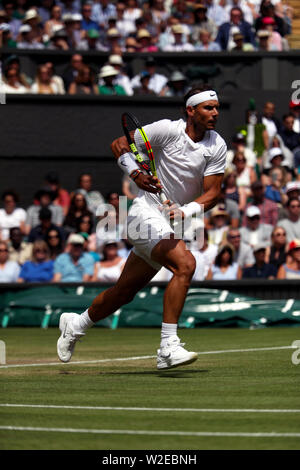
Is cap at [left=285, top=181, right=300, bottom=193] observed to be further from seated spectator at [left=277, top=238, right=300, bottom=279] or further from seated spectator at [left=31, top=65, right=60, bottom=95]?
seated spectator at [left=31, top=65, right=60, bottom=95]

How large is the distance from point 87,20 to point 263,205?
6.84m

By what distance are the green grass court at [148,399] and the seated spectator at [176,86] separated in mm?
10123

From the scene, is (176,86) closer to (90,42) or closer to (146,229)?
(90,42)

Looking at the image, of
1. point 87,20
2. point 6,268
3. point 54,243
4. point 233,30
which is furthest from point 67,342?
point 87,20

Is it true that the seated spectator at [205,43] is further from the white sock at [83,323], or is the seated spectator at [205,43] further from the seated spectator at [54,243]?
the white sock at [83,323]

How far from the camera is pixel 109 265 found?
17547mm

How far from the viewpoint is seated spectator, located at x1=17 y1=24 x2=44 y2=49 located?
2262 cm

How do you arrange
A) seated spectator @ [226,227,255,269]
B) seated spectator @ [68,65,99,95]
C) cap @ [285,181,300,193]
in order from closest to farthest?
seated spectator @ [226,227,255,269] < cap @ [285,181,300,193] < seated spectator @ [68,65,99,95]

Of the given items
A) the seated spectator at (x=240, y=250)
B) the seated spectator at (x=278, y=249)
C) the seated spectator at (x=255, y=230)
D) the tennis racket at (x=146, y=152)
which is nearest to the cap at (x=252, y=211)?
the seated spectator at (x=255, y=230)

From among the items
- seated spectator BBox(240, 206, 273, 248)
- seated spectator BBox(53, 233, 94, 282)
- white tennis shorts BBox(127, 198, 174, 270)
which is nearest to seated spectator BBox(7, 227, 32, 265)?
seated spectator BBox(53, 233, 94, 282)

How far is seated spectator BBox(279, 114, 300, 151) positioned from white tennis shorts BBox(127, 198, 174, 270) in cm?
1144

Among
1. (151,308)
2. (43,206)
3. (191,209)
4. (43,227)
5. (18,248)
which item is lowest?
(191,209)
